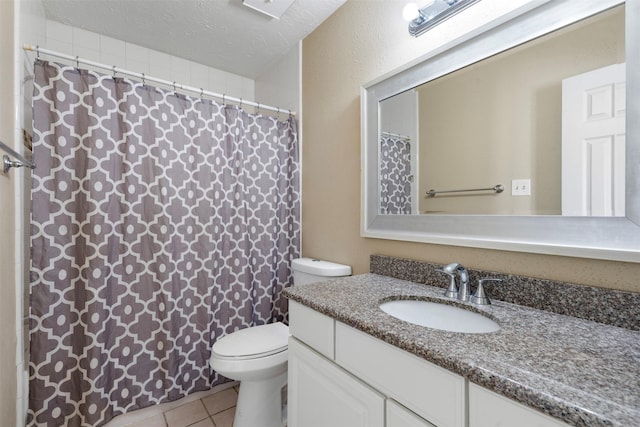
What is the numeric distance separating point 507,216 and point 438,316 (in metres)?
0.43

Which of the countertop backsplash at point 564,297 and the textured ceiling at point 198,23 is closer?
the countertop backsplash at point 564,297

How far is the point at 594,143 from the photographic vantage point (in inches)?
32.8

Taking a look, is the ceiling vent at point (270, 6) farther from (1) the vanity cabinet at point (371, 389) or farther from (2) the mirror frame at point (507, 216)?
(1) the vanity cabinet at point (371, 389)

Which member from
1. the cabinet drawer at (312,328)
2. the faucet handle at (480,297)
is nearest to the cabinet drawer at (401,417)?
the cabinet drawer at (312,328)

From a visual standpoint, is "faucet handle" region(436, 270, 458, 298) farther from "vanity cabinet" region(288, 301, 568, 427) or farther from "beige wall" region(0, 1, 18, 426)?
"beige wall" region(0, 1, 18, 426)

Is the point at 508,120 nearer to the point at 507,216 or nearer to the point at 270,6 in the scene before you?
the point at 507,216

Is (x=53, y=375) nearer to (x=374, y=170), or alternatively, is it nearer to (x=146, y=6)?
(x=374, y=170)

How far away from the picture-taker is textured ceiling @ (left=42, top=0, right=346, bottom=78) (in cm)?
170

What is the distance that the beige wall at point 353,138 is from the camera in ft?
3.15

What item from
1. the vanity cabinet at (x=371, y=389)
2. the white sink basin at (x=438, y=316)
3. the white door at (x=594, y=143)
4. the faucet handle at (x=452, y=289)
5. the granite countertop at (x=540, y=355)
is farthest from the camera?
the faucet handle at (x=452, y=289)

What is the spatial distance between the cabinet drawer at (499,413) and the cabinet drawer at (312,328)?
44 centimetres

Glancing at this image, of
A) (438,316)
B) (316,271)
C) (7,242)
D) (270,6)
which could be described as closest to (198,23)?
(270,6)

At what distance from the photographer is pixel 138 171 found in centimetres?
153

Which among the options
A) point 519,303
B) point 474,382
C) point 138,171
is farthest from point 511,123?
point 138,171
